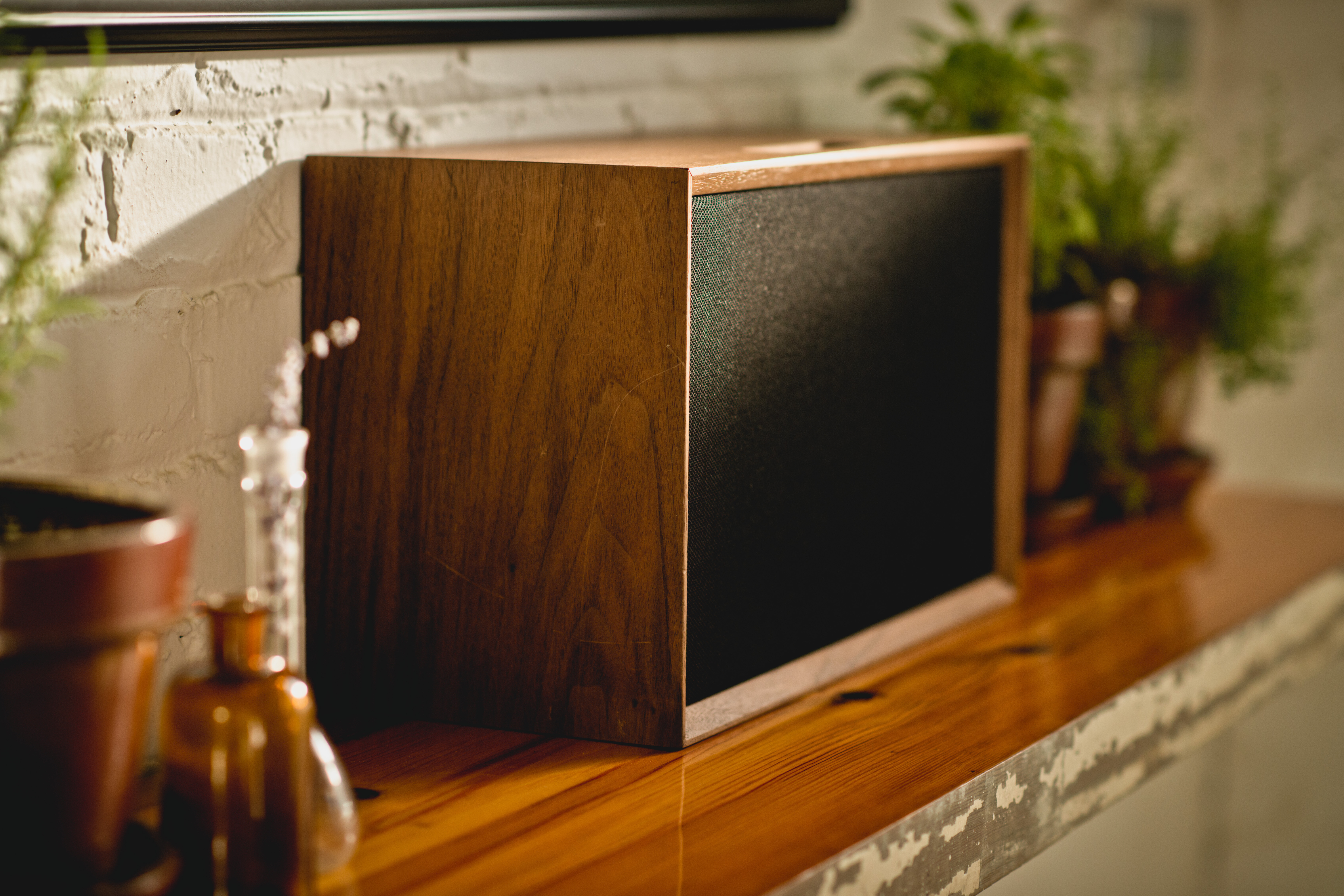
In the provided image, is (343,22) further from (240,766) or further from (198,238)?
(240,766)

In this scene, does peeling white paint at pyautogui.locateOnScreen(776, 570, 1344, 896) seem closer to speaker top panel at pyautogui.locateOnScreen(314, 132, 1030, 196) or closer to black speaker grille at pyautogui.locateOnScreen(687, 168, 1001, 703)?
black speaker grille at pyautogui.locateOnScreen(687, 168, 1001, 703)

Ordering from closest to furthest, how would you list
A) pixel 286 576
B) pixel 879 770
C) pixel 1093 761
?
pixel 286 576
pixel 879 770
pixel 1093 761

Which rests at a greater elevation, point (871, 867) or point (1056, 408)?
point (1056, 408)

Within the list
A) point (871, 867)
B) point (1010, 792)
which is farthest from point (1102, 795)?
point (871, 867)

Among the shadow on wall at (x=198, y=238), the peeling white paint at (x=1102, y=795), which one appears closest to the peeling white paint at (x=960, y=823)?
the peeling white paint at (x=1102, y=795)

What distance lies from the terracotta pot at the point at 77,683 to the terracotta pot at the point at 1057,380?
996mm

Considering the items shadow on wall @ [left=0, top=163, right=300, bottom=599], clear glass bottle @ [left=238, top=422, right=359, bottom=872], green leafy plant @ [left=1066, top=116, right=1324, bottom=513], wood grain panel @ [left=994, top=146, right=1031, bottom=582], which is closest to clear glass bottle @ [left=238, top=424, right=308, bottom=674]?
clear glass bottle @ [left=238, top=422, right=359, bottom=872]

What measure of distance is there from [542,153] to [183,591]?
483 millimetres

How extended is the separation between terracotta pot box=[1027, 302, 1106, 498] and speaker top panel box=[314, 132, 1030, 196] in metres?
0.21

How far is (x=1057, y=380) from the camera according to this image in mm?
1505

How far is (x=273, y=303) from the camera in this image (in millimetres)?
1030

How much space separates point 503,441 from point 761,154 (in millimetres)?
277

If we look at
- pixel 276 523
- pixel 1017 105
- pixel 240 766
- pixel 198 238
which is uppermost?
→ pixel 1017 105

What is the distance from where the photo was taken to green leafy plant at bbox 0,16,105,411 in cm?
66
